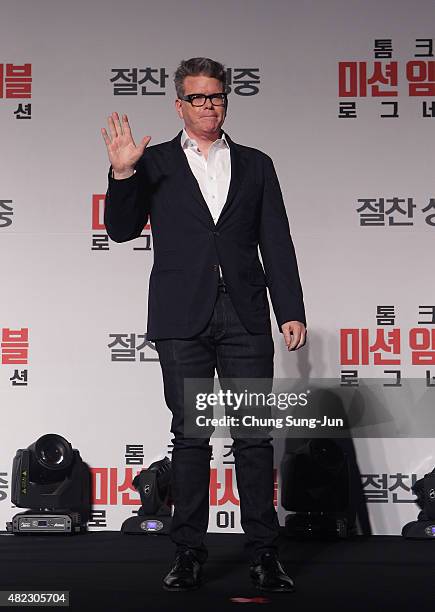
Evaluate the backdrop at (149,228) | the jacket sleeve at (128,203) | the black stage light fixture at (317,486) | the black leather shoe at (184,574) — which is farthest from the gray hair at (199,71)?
the black stage light fixture at (317,486)

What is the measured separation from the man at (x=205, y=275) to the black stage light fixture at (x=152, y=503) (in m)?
1.38

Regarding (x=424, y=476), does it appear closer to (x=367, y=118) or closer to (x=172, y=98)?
(x=367, y=118)

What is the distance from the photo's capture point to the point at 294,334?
263cm

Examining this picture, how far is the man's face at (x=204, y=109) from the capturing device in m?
2.62

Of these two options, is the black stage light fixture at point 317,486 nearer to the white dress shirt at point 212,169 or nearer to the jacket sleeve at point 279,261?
the jacket sleeve at point 279,261

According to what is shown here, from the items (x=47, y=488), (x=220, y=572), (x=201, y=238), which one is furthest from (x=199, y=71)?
(x=47, y=488)

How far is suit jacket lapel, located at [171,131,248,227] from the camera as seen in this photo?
2.62m

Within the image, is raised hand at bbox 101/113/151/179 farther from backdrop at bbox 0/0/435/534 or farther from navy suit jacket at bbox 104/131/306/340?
backdrop at bbox 0/0/435/534

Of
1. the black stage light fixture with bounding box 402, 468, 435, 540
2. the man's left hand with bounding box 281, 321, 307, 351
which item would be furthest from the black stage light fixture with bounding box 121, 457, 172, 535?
the man's left hand with bounding box 281, 321, 307, 351

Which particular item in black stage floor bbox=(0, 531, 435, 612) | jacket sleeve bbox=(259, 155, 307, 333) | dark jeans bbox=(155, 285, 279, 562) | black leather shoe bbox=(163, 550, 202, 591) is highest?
jacket sleeve bbox=(259, 155, 307, 333)

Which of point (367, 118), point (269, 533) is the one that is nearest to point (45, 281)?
point (367, 118)

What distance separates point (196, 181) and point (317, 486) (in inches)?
68.8

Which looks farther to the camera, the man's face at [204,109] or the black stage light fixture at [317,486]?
the black stage light fixture at [317,486]

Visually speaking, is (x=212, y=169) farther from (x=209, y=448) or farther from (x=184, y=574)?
(x=184, y=574)
